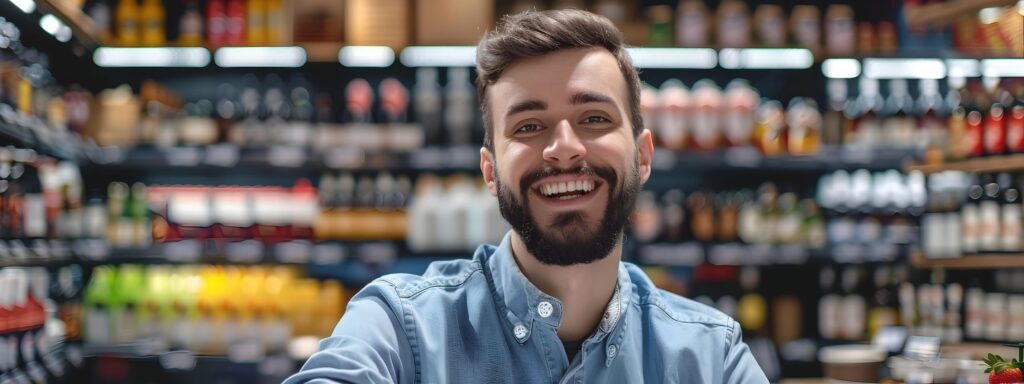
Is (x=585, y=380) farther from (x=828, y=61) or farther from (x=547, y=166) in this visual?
(x=828, y=61)

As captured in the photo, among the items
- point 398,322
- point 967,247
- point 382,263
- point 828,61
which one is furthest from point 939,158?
point 398,322

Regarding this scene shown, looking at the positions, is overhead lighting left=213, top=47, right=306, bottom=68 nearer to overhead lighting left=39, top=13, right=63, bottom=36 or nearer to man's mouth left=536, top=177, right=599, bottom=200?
overhead lighting left=39, top=13, right=63, bottom=36

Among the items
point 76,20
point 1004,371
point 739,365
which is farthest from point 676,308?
point 76,20

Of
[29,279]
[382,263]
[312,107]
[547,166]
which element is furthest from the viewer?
[312,107]

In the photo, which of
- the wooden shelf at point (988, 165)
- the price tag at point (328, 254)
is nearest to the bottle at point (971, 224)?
the wooden shelf at point (988, 165)

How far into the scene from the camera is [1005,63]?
355cm

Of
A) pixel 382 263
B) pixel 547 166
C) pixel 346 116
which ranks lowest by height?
pixel 382 263

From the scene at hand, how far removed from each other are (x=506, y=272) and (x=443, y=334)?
0.47ft

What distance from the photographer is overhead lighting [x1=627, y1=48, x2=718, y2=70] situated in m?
4.34

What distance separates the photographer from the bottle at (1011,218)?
333 centimetres

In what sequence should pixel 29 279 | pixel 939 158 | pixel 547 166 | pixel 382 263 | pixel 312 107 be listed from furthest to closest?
pixel 312 107 < pixel 382 263 < pixel 939 158 < pixel 29 279 < pixel 547 166

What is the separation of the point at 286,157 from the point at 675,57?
6.12 ft

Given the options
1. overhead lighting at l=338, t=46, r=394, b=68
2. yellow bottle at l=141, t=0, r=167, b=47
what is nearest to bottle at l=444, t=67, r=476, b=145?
overhead lighting at l=338, t=46, r=394, b=68

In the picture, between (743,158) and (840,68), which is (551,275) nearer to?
(743,158)
